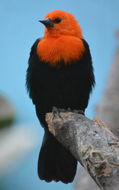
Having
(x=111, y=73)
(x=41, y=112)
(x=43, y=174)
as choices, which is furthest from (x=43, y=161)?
(x=111, y=73)

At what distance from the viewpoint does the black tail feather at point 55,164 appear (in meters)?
3.36

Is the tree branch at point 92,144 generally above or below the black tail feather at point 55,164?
above

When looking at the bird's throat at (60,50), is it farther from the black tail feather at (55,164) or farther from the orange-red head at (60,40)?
the black tail feather at (55,164)

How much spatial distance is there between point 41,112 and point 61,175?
716mm

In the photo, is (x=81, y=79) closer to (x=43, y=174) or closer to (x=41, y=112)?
(x=41, y=112)

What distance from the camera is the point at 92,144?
8.26ft

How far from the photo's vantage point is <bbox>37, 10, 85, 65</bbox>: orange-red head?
147 inches

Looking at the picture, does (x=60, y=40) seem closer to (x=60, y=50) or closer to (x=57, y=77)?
(x=60, y=50)

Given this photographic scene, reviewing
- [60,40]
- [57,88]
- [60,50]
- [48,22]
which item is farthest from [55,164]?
[48,22]

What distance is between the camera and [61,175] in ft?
11.0

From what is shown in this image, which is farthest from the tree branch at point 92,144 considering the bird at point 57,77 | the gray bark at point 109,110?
the gray bark at point 109,110

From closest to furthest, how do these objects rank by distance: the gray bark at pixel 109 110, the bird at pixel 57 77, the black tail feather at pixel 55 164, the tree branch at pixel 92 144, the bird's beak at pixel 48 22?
the tree branch at pixel 92 144, the black tail feather at pixel 55 164, the bird at pixel 57 77, the bird's beak at pixel 48 22, the gray bark at pixel 109 110

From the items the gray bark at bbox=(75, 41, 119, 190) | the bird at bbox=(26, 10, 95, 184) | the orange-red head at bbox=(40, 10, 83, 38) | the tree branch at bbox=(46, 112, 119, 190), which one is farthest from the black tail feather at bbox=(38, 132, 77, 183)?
the orange-red head at bbox=(40, 10, 83, 38)

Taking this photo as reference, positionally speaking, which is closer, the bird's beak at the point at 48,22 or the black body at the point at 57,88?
the black body at the point at 57,88
